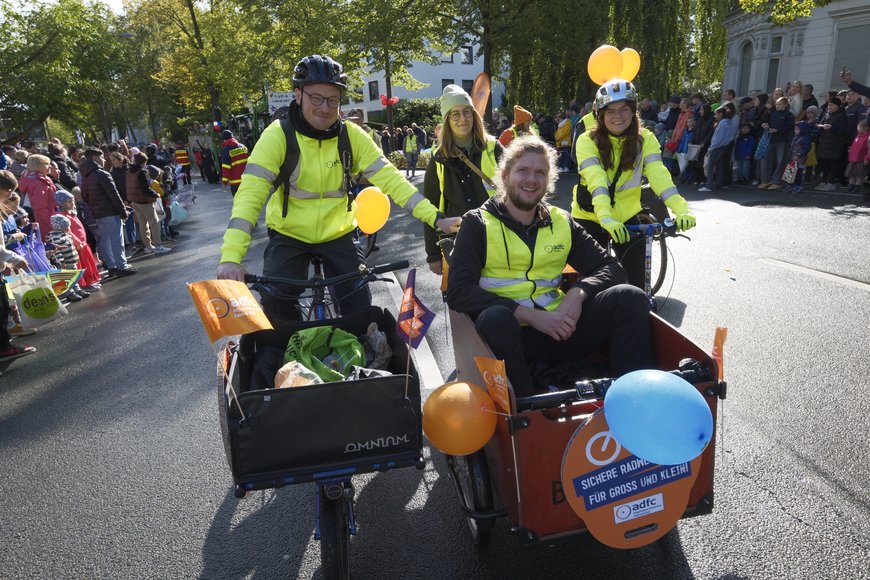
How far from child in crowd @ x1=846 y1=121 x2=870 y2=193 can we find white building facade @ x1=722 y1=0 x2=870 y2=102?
11.8 m

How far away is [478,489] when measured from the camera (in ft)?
8.15

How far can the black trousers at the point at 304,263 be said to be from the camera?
3.60 m

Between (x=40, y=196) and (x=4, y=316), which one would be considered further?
(x=40, y=196)

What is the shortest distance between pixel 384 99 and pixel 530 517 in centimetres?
2555

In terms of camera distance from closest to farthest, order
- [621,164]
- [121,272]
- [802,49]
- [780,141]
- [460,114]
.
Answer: [621,164] → [460,114] → [121,272] → [780,141] → [802,49]

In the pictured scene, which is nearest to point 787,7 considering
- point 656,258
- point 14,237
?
point 656,258

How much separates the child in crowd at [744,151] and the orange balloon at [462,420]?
43.6 feet

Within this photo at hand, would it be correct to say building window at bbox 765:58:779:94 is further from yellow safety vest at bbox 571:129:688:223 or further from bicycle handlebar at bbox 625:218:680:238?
bicycle handlebar at bbox 625:218:680:238

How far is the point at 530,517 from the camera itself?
2.25m

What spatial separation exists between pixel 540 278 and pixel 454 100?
2.03 meters

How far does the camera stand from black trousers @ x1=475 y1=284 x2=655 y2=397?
2695mm

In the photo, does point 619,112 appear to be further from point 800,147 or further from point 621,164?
point 800,147

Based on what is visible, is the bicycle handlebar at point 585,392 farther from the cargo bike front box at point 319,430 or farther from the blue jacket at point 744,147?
the blue jacket at point 744,147

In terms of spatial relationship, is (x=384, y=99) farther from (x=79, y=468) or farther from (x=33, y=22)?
(x=79, y=468)
